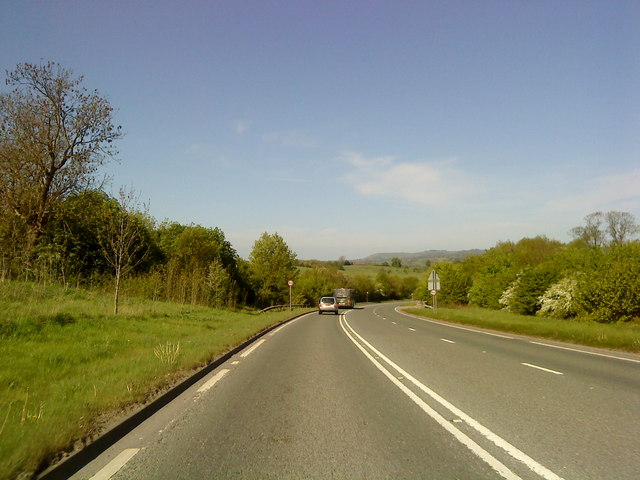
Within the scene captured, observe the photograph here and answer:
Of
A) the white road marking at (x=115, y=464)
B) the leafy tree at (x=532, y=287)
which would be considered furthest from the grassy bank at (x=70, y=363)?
the leafy tree at (x=532, y=287)

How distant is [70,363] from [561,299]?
31.7 metres

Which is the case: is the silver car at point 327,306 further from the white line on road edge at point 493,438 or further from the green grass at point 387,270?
the green grass at point 387,270

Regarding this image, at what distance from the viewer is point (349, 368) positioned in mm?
10930

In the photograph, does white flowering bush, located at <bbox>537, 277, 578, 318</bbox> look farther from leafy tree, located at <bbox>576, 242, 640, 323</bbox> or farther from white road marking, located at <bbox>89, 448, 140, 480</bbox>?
white road marking, located at <bbox>89, 448, 140, 480</bbox>

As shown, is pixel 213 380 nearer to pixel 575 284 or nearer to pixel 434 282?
pixel 575 284

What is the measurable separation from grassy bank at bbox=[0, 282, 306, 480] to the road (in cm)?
60

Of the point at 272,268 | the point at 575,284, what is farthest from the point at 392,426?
the point at 272,268

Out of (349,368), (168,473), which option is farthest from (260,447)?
(349,368)

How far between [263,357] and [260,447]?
7.98m

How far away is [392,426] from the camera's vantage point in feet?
19.1

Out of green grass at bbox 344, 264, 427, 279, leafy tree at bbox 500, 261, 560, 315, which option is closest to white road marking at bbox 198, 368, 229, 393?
leafy tree at bbox 500, 261, 560, 315

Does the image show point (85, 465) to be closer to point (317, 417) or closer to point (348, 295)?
point (317, 417)

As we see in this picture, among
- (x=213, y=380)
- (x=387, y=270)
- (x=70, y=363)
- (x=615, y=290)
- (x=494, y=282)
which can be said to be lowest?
(x=213, y=380)

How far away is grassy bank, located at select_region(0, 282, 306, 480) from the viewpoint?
15.8 ft
